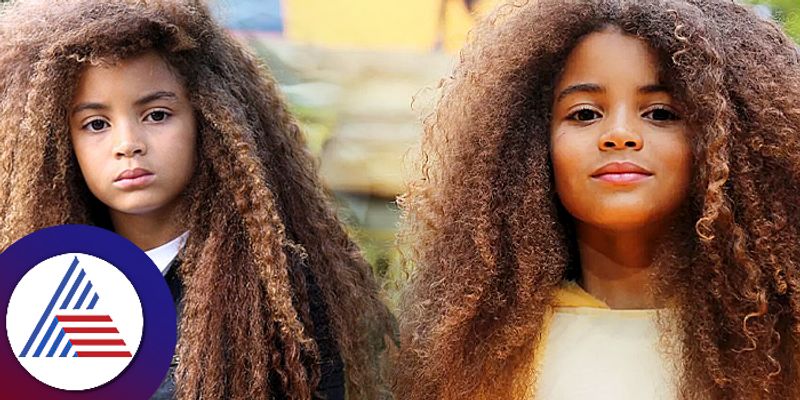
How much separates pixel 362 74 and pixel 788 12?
0.85 m

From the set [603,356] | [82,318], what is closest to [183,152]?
[82,318]

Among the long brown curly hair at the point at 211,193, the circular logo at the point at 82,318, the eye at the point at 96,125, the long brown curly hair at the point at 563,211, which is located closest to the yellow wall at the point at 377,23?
the long brown curly hair at the point at 563,211

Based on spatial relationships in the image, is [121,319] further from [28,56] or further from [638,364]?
[638,364]

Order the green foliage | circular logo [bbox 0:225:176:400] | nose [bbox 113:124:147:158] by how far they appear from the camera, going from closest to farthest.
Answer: circular logo [bbox 0:225:176:400] < nose [bbox 113:124:147:158] < the green foliage

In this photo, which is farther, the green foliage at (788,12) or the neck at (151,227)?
the green foliage at (788,12)

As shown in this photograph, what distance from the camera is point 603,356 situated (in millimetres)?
1460

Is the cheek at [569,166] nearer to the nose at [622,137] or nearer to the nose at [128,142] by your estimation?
the nose at [622,137]

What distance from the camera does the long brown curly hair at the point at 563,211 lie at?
4.56 ft

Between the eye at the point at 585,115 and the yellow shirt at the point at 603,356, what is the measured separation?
29 cm

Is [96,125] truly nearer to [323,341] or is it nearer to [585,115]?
[323,341]

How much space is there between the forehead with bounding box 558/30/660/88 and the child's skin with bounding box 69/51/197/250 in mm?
594

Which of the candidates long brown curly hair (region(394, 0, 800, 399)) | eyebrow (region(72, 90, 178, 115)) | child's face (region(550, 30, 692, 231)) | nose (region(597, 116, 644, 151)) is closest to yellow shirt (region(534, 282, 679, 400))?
long brown curly hair (region(394, 0, 800, 399))

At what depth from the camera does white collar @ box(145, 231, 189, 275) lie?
4.78 ft

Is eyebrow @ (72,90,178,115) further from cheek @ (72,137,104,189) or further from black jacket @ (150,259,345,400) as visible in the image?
black jacket @ (150,259,345,400)
